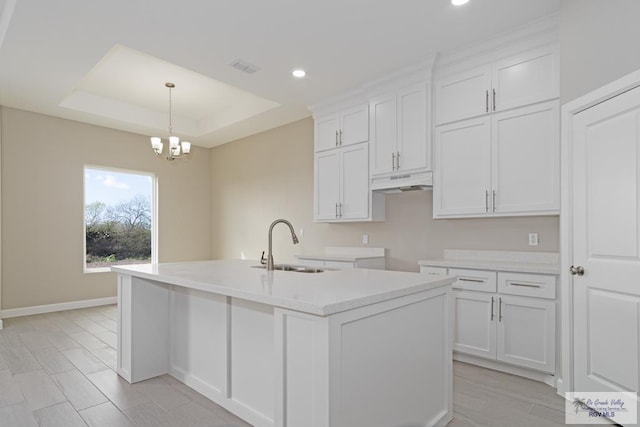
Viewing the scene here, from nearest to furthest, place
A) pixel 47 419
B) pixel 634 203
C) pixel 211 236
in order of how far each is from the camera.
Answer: pixel 634 203, pixel 47 419, pixel 211 236

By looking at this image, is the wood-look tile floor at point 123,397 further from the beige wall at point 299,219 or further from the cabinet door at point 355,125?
the cabinet door at point 355,125

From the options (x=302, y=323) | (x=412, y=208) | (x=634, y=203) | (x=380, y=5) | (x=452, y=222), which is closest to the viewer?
(x=302, y=323)

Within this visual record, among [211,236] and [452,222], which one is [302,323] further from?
[211,236]

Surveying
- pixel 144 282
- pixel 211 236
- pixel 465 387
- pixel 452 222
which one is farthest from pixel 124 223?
pixel 465 387

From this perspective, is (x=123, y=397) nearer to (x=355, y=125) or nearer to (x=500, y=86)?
(x=355, y=125)

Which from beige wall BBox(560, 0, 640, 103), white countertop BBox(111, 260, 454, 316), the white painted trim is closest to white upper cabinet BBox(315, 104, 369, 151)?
beige wall BBox(560, 0, 640, 103)

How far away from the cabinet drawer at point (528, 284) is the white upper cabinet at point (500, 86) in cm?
138

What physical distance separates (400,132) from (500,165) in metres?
1.06

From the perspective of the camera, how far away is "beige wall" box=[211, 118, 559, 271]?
3484 millimetres

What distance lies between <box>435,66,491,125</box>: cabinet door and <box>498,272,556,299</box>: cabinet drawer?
4.66ft

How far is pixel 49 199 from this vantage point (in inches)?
202

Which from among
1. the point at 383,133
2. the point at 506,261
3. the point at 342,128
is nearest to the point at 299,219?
the point at 342,128

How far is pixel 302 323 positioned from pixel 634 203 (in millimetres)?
2014

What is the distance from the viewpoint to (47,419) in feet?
7.24
